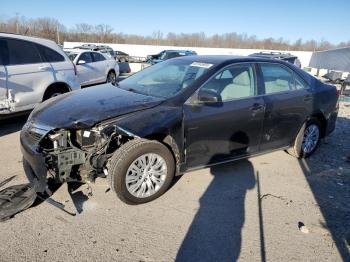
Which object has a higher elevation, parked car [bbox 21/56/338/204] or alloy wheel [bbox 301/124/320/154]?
parked car [bbox 21/56/338/204]

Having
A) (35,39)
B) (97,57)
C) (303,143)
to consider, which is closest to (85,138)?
(303,143)

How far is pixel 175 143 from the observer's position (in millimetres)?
3756

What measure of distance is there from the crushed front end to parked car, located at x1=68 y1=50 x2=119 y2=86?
7.56 meters

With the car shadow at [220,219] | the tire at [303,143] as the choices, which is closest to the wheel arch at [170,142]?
the car shadow at [220,219]

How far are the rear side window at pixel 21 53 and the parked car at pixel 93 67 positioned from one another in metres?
4.13

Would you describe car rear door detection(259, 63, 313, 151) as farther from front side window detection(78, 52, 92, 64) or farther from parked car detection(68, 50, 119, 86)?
front side window detection(78, 52, 92, 64)

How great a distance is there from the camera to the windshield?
13.5 feet

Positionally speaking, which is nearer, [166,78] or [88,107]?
[88,107]

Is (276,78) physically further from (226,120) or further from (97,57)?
(97,57)

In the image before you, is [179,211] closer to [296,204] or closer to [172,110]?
[172,110]

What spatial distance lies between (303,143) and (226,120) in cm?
196

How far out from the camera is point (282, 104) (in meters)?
4.74

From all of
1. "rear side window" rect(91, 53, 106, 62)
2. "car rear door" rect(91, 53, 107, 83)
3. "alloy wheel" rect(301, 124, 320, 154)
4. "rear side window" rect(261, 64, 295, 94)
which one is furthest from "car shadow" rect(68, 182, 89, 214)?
"rear side window" rect(91, 53, 106, 62)

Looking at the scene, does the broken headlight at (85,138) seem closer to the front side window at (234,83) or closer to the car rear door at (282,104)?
the front side window at (234,83)
